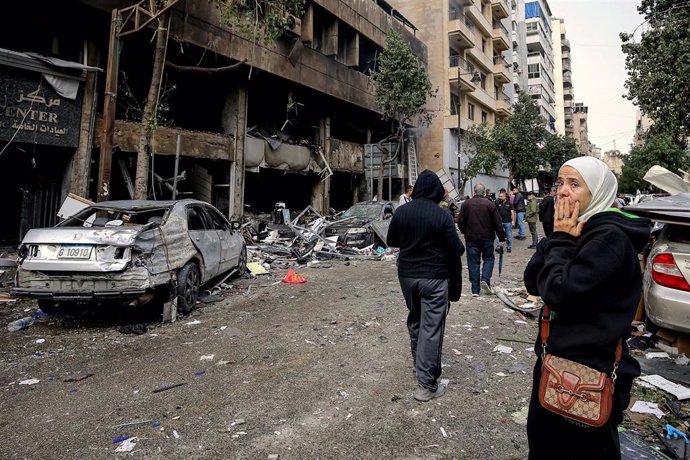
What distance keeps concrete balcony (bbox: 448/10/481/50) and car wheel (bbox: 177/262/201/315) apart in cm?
2984

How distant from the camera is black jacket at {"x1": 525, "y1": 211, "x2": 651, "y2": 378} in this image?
1.48m

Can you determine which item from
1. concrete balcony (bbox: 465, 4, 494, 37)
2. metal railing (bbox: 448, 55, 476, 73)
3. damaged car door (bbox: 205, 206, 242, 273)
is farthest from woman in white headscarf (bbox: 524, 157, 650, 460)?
concrete balcony (bbox: 465, 4, 494, 37)

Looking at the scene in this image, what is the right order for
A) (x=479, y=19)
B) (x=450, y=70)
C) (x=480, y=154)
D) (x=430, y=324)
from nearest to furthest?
(x=430, y=324)
(x=480, y=154)
(x=450, y=70)
(x=479, y=19)

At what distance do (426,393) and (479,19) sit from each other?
1496 inches

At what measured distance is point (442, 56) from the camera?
29.8m

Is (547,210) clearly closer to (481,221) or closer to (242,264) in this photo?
(481,221)

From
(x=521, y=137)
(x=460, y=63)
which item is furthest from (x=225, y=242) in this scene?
(x=460, y=63)

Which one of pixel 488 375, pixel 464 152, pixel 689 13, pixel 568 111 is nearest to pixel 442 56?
pixel 464 152

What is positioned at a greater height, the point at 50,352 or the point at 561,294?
the point at 561,294

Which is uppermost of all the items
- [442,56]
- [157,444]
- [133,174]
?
[442,56]

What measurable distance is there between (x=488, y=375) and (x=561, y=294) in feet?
8.95

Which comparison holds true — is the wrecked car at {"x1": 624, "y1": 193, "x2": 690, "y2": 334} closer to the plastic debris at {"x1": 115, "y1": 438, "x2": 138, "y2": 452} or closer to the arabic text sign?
the plastic debris at {"x1": 115, "y1": 438, "x2": 138, "y2": 452}

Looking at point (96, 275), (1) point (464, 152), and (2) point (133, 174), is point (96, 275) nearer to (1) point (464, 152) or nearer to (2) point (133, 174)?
(2) point (133, 174)

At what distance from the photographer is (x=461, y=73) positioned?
29.9 m
